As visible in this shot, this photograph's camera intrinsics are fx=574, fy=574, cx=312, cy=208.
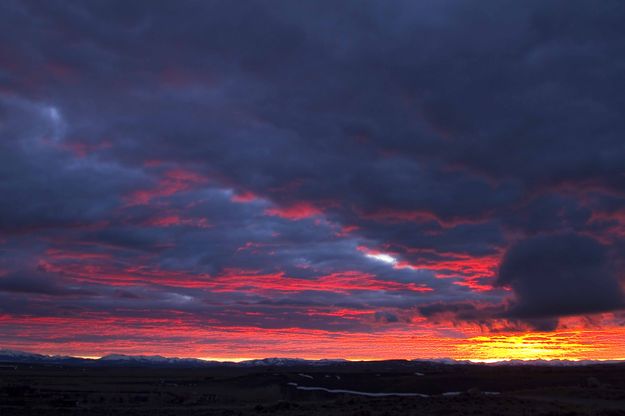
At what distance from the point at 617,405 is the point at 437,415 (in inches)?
703

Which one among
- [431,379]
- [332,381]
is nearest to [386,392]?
[431,379]

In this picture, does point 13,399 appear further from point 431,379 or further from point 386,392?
point 431,379

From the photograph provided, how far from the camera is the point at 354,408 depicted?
43188 millimetres

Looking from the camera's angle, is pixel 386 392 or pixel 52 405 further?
pixel 386 392

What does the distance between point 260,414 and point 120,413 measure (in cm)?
1420

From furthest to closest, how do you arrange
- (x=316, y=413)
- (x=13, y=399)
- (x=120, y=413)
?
(x=13, y=399)
(x=120, y=413)
(x=316, y=413)

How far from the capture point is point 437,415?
37125 mm

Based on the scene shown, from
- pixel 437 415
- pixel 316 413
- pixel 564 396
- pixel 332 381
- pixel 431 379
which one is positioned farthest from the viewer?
pixel 332 381

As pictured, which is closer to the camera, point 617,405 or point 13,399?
point 617,405

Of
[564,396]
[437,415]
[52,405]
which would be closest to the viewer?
[437,415]

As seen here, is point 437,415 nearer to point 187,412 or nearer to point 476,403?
point 476,403

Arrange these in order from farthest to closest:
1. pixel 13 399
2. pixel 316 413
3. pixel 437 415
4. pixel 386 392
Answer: pixel 386 392 → pixel 13 399 → pixel 316 413 → pixel 437 415

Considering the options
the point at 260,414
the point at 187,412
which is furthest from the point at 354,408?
the point at 187,412

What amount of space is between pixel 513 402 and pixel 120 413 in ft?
105
